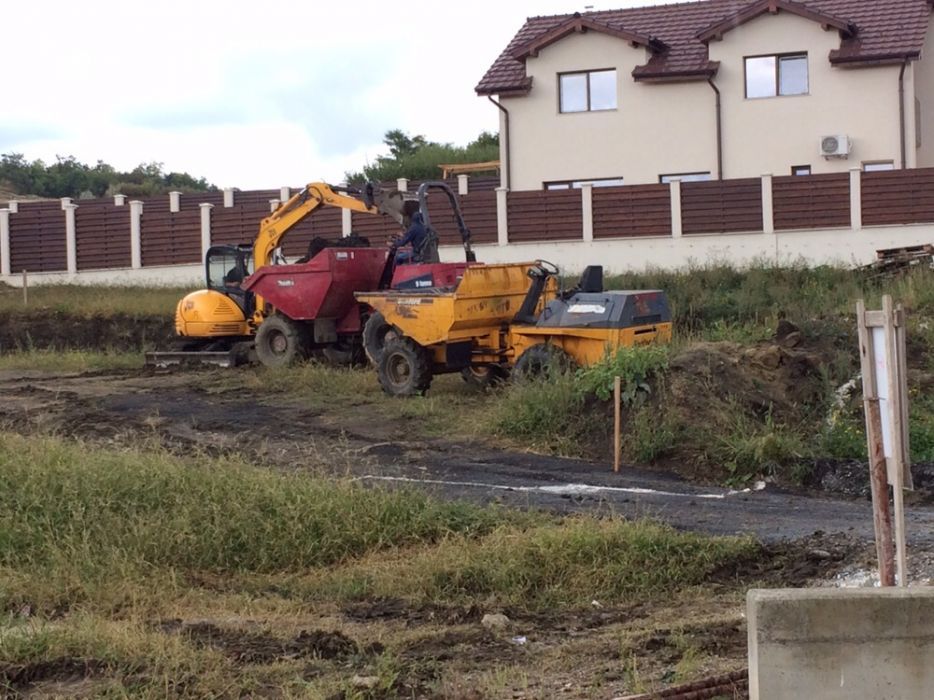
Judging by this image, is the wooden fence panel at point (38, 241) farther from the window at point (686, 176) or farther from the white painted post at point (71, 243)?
the window at point (686, 176)

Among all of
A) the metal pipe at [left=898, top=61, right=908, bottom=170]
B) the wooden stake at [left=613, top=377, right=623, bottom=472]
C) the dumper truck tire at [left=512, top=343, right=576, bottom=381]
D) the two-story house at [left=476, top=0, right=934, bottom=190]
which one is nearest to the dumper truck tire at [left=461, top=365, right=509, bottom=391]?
the dumper truck tire at [left=512, top=343, right=576, bottom=381]

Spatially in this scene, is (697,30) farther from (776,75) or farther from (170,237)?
(170,237)

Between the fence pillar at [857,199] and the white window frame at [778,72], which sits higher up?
the white window frame at [778,72]

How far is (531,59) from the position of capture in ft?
119

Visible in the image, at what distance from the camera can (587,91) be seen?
36125 millimetres

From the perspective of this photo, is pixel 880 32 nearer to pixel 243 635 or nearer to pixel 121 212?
pixel 121 212

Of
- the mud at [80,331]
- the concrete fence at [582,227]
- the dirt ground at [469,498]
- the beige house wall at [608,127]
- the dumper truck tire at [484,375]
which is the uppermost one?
the beige house wall at [608,127]

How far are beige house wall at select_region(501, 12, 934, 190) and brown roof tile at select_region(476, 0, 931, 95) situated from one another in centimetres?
42

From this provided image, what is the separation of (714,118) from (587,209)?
5.82 metres

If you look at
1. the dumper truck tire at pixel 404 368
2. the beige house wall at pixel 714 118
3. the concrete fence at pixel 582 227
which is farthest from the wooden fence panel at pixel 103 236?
the dumper truck tire at pixel 404 368

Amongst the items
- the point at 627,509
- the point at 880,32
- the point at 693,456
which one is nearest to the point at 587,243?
the point at 880,32

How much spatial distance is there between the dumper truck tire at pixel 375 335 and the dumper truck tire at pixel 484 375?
1265 millimetres

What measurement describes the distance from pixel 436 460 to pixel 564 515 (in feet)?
12.9

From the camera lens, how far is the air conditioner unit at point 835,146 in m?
33.5
